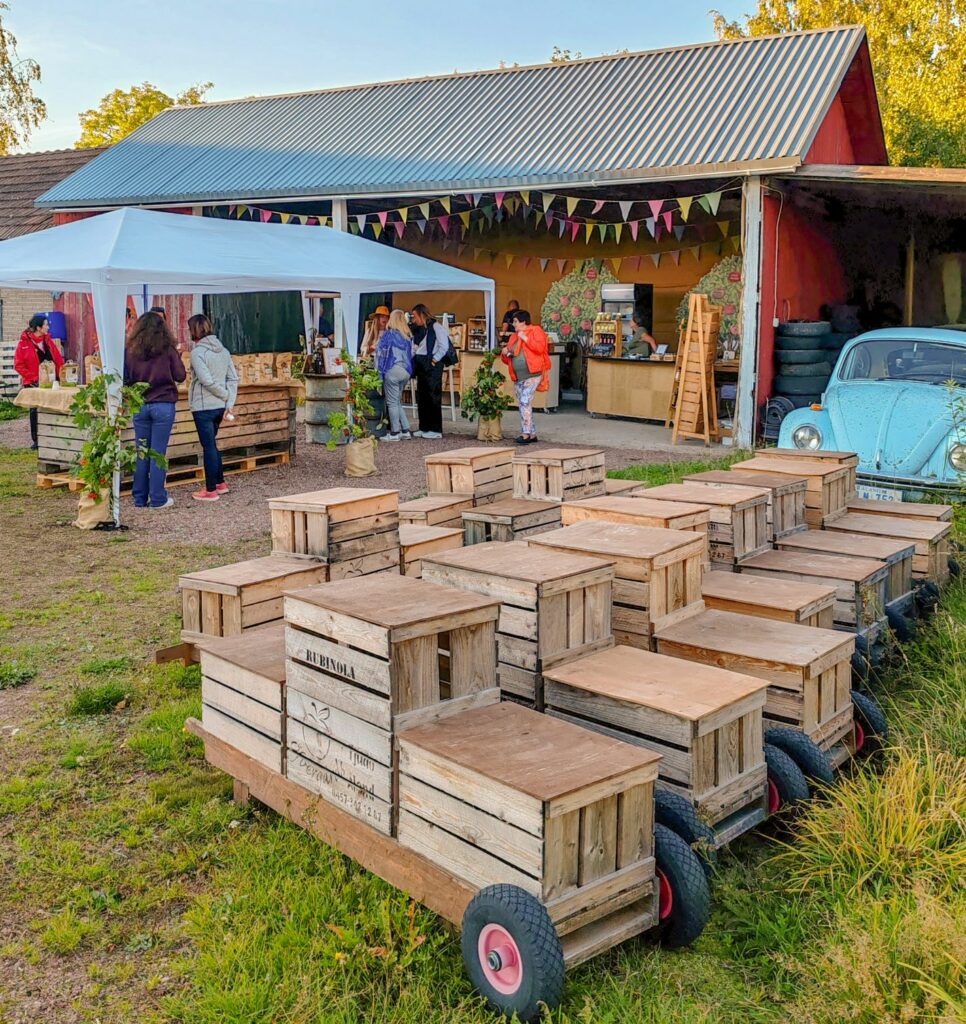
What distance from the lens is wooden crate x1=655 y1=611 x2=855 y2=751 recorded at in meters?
4.58

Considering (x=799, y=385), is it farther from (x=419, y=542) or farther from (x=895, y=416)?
(x=419, y=542)

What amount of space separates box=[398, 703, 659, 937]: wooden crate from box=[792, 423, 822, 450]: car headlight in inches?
274

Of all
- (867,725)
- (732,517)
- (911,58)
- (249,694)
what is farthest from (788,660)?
(911,58)

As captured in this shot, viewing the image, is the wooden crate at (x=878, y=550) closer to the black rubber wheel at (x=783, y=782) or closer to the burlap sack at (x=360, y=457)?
the black rubber wheel at (x=783, y=782)

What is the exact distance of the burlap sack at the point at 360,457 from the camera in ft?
40.6

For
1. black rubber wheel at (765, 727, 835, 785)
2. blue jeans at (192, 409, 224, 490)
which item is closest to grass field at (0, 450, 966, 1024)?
black rubber wheel at (765, 727, 835, 785)

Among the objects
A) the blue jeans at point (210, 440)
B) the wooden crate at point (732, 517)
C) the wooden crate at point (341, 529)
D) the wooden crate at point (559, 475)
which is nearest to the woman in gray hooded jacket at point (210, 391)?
the blue jeans at point (210, 440)

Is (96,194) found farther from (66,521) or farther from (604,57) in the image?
(66,521)

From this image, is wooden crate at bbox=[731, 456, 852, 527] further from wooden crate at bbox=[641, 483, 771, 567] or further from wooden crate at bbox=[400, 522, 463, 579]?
wooden crate at bbox=[400, 522, 463, 579]

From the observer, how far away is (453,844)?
11.8 feet

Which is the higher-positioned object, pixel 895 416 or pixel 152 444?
pixel 895 416

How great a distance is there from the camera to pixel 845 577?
590 centimetres

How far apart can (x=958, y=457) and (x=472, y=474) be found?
13.4 ft

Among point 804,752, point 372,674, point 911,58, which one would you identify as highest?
point 911,58
